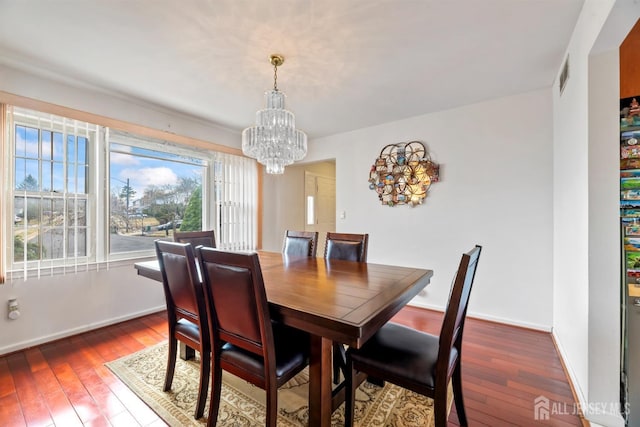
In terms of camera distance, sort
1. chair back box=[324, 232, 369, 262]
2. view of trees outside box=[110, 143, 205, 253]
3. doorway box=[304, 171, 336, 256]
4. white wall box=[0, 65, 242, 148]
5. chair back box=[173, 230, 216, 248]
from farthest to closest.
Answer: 1. doorway box=[304, 171, 336, 256]
2. view of trees outside box=[110, 143, 205, 253]
3. chair back box=[173, 230, 216, 248]
4. chair back box=[324, 232, 369, 262]
5. white wall box=[0, 65, 242, 148]

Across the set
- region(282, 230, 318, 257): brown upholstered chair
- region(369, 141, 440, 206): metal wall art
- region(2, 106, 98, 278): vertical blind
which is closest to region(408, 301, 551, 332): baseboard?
region(369, 141, 440, 206): metal wall art

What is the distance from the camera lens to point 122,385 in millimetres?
1783

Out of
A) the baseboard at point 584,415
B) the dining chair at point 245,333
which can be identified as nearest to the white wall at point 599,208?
the baseboard at point 584,415

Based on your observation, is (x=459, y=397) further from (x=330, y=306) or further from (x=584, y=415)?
(x=330, y=306)

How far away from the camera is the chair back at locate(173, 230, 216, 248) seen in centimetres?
250

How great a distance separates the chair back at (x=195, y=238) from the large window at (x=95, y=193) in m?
0.83

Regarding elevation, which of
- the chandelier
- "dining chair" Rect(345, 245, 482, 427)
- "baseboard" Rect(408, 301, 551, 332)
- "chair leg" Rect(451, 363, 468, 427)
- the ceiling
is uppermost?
the ceiling

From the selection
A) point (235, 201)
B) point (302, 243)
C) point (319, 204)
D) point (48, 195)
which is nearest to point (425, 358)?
point (302, 243)

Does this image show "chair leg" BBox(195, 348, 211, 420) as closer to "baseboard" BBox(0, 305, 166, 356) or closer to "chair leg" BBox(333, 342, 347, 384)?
"chair leg" BBox(333, 342, 347, 384)

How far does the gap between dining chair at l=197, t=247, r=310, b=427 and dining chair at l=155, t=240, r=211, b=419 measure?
0.10 m

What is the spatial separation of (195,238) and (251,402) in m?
1.60

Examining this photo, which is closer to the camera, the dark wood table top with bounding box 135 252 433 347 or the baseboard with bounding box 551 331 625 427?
the dark wood table top with bounding box 135 252 433 347

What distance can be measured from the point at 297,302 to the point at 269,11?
1650mm

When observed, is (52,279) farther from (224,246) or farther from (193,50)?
(193,50)
